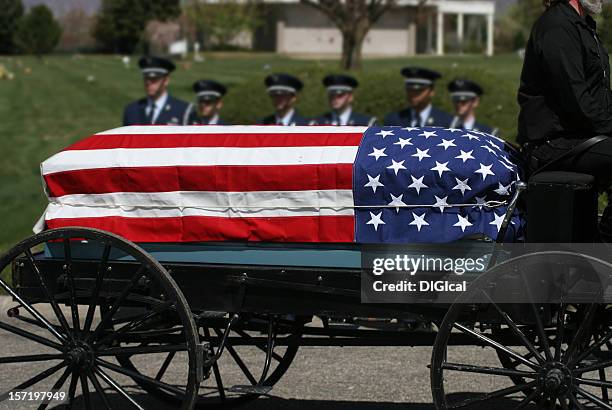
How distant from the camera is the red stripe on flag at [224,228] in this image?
4891 millimetres

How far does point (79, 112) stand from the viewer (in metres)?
25.8

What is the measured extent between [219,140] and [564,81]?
1.59 m

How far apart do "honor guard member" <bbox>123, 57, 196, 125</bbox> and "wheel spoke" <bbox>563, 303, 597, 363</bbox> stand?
569cm

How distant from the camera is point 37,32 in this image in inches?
3263

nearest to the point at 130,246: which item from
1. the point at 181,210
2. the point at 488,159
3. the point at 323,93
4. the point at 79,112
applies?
the point at 181,210

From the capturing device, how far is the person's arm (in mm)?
4570

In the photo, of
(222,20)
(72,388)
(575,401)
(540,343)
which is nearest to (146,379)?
(72,388)

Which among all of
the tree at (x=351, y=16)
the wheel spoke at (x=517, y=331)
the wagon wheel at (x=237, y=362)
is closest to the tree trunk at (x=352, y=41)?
the tree at (x=351, y=16)

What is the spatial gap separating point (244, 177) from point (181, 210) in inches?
13.4

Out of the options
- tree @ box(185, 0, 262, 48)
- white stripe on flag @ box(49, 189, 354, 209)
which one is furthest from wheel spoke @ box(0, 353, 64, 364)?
tree @ box(185, 0, 262, 48)

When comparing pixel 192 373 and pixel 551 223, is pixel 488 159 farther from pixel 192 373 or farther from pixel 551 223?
pixel 192 373

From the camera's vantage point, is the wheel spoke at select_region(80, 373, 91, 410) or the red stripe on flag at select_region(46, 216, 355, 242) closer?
the red stripe on flag at select_region(46, 216, 355, 242)

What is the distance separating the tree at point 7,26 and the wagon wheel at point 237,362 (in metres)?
80.2

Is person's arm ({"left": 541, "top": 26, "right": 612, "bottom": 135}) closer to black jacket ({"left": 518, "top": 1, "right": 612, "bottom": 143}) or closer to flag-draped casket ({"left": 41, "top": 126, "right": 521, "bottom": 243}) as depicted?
black jacket ({"left": 518, "top": 1, "right": 612, "bottom": 143})
